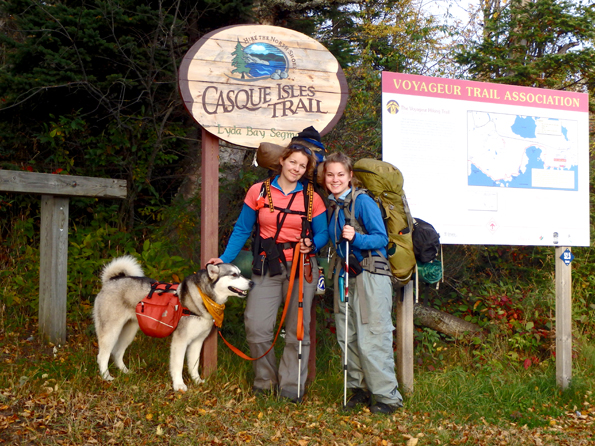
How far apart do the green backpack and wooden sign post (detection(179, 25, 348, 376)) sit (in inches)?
32.4

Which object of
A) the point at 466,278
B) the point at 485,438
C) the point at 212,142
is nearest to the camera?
the point at 485,438

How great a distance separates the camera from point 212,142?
16.0 feet

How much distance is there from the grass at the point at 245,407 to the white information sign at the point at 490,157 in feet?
5.00

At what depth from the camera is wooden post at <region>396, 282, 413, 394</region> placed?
4882 millimetres

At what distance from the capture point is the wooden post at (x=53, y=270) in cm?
566

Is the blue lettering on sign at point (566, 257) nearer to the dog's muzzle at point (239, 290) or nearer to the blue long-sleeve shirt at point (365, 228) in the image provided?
the blue long-sleeve shirt at point (365, 228)

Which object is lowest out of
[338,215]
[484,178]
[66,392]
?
[66,392]

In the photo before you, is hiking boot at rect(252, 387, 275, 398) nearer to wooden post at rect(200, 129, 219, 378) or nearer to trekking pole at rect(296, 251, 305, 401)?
trekking pole at rect(296, 251, 305, 401)

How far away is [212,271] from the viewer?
4445 mm

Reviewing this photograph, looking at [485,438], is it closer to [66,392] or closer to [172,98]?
[66,392]

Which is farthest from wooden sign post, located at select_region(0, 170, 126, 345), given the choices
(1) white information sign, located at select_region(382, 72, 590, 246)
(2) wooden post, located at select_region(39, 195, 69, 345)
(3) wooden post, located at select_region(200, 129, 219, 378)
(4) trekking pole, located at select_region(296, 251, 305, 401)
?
(1) white information sign, located at select_region(382, 72, 590, 246)

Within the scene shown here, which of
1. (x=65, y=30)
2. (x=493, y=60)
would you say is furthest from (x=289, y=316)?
(x=493, y=60)

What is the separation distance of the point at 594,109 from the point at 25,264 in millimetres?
8865

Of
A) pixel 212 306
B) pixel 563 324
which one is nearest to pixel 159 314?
pixel 212 306
